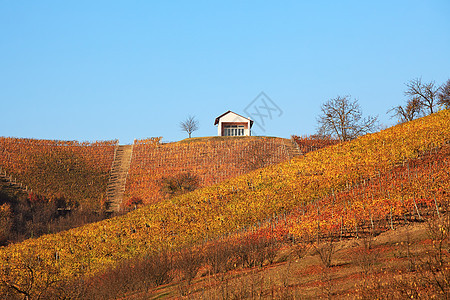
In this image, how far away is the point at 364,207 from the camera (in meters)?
22.8

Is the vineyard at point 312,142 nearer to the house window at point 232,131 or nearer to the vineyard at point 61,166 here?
Answer: the house window at point 232,131

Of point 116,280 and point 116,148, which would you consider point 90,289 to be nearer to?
point 116,280

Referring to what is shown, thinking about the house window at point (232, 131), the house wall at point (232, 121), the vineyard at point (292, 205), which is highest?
the house wall at point (232, 121)

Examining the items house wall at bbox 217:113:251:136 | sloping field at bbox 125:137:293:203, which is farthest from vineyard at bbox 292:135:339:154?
house wall at bbox 217:113:251:136

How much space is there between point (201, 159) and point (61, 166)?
20143 mm

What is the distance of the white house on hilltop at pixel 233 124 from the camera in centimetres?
7081

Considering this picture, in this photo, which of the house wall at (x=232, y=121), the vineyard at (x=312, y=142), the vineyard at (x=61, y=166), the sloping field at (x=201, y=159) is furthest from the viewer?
the house wall at (x=232, y=121)

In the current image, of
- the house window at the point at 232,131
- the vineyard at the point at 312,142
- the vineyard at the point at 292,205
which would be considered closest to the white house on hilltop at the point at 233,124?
the house window at the point at 232,131

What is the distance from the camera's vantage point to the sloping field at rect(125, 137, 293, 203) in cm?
5506

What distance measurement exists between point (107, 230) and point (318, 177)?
17378 mm

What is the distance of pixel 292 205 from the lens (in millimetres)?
30500

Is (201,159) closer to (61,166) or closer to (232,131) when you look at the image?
(232,131)

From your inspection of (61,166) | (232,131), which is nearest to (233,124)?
(232,131)

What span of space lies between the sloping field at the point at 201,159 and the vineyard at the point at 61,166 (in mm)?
4505
